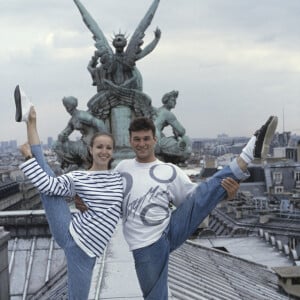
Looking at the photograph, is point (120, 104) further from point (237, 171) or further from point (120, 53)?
point (237, 171)

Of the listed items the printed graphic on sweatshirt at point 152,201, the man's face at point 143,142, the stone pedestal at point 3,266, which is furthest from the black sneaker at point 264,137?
the stone pedestal at point 3,266

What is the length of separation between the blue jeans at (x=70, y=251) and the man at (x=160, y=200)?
36 cm

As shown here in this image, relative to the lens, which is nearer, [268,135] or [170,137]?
[268,135]

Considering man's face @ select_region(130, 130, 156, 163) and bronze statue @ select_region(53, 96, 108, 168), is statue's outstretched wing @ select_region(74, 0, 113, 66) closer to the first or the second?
bronze statue @ select_region(53, 96, 108, 168)

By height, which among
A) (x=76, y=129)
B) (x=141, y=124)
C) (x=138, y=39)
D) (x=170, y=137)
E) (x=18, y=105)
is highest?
(x=138, y=39)

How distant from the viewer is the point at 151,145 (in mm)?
4473

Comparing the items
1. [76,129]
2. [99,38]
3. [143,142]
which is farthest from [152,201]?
[99,38]

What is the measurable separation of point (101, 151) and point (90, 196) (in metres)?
0.35

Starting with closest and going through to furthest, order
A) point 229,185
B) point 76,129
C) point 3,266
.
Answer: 1. point 229,185
2. point 3,266
3. point 76,129

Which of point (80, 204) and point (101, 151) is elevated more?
point (101, 151)

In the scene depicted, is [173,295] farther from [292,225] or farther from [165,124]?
[292,225]

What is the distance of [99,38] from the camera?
1612 centimetres

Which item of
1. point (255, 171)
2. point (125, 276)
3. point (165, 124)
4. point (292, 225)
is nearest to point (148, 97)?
point (165, 124)

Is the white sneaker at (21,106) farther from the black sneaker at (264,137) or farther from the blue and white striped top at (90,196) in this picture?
the black sneaker at (264,137)
